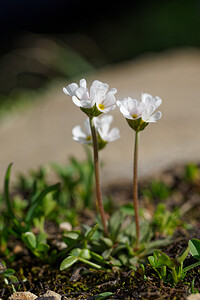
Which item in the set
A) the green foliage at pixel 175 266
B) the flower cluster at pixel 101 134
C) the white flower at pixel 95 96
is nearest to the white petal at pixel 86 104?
the white flower at pixel 95 96

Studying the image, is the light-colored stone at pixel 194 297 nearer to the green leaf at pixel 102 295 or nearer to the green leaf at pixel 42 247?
the green leaf at pixel 102 295

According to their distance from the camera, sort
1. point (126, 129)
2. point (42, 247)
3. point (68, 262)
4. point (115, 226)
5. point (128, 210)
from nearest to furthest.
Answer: point (68, 262)
point (42, 247)
point (115, 226)
point (128, 210)
point (126, 129)

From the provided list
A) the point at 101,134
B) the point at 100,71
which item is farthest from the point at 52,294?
the point at 100,71

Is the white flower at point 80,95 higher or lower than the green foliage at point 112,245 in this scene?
higher

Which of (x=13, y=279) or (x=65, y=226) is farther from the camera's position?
(x=65, y=226)

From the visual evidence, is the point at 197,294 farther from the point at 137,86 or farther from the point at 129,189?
the point at 137,86

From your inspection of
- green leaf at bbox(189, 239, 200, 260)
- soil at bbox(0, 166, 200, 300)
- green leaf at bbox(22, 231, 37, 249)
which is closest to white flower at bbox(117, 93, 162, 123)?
green leaf at bbox(189, 239, 200, 260)

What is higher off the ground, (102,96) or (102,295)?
(102,96)

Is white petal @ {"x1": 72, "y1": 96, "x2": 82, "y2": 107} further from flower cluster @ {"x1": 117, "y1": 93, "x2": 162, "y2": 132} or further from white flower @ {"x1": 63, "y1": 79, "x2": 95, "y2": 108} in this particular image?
flower cluster @ {"x1": 117, "y1": 93, "x2": 162, "y2": 132}

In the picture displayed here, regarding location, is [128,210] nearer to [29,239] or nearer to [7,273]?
[29,239]
